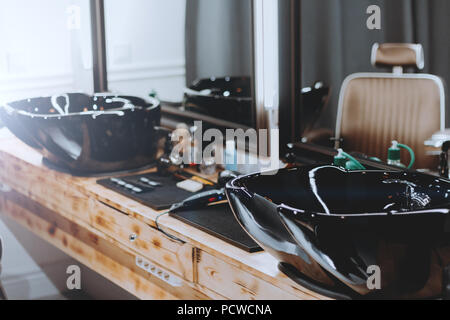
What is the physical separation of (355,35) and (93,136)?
3.29ft

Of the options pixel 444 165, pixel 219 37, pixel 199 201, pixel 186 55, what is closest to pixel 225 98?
pixel 219 37

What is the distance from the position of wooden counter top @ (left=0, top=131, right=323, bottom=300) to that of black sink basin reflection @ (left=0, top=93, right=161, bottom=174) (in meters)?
0.08

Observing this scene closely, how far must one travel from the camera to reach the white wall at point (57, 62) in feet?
9.78

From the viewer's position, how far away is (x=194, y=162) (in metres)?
2.34

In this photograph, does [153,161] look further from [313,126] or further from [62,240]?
[313,126]

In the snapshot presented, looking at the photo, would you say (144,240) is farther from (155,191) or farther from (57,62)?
(57,62)

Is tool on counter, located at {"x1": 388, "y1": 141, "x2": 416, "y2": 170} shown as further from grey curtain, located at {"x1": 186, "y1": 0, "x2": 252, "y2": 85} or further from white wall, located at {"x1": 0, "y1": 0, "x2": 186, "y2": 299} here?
white wall, located at {"x1": 0, "y1": 0, "x2": 186, "y2": 299}

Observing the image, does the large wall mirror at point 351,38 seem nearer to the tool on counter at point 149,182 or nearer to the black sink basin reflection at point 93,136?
the tool on counter at point 149,182

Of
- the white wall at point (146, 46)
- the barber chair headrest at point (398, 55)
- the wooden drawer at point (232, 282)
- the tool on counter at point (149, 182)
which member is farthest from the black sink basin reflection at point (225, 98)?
the wooden drawer at point (232, 282)

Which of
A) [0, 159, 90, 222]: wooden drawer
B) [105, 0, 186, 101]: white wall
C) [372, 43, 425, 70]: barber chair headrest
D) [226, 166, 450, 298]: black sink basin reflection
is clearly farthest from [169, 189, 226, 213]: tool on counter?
[105, 0, 186, 101]: white wall

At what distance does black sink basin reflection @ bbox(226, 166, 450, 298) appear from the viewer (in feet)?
3.96

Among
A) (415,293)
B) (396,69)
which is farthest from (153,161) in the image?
(415,293)
